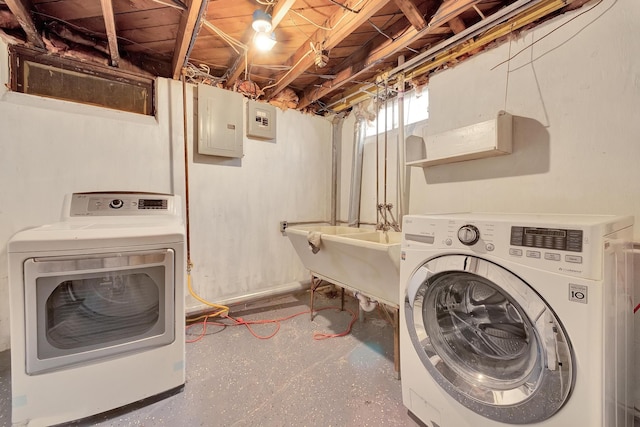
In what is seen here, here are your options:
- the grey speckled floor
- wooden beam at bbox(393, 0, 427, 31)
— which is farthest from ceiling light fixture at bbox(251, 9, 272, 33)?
the grey speckled floor

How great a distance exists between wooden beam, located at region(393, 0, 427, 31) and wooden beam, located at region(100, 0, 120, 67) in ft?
5.21

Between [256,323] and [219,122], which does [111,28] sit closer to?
[219,122]

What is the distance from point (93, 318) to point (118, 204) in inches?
29.6

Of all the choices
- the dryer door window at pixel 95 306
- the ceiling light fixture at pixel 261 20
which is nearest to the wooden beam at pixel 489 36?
the ceiling light fixture at pixel 261 20

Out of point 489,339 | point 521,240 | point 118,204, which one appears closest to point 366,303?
point 489,339

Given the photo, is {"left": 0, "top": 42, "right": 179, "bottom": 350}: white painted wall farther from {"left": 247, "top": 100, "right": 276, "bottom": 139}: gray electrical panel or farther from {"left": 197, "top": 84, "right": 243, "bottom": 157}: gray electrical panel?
{"left": 247, "top": 100, "right": 276, "bottom": 139}: gray electrical panel

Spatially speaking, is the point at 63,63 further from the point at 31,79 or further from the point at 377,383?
the point at 377,383

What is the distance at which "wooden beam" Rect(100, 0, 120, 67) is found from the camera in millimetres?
1414

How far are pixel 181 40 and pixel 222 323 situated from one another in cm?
216

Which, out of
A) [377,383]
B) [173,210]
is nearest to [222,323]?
[173,210]

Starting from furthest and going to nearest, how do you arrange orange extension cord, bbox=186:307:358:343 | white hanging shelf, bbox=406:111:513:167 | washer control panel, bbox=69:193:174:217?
→ orange extension cord, bbox=186:307:358:343, washer control panel, bbox=69:193:174:217, white hanging shelf, bbox=406:111:513:167

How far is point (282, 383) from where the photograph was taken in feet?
4.86

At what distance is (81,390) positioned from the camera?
3.86 ft

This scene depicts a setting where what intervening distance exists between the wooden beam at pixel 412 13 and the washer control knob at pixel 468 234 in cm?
130
